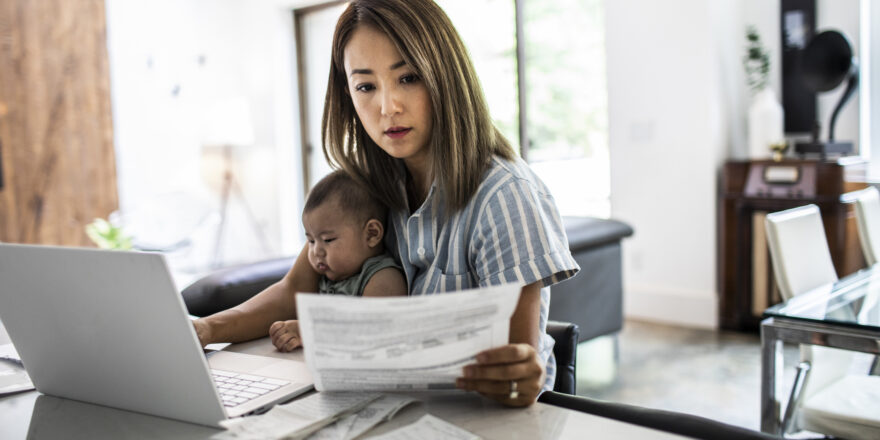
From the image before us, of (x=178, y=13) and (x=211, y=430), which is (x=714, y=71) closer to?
(x=211, y=430)

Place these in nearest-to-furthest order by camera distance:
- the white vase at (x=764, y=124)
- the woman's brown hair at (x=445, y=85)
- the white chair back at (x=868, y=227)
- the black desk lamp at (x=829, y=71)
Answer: the woman's brown hair at (x=445, y=85) → the white chair back at (x=868, y=227) → the black desk lamp at (x=829, y=71) → the white vase at (x=764, y=124)

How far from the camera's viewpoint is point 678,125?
3873 millimetres

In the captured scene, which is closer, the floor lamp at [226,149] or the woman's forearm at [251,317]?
the woman's forearm at [251,317]

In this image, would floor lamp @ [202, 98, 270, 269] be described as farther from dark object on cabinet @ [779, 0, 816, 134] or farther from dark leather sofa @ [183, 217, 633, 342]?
dark object on cabinet @ [779, 0, 816, 134]

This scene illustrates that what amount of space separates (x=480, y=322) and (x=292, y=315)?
0.67 m

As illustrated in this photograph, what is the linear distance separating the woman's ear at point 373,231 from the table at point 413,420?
1.48ft

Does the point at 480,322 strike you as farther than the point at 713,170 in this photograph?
No

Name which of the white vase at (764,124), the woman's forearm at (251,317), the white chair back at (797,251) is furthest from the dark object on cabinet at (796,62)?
the woman's forearm at (251,317)

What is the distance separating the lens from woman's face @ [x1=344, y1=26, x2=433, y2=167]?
1.14 meters

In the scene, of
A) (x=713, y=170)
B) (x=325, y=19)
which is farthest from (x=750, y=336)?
(x=325, y=19)

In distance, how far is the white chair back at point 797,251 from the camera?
1856 millimetres

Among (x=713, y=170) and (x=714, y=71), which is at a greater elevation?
(x=714, y=71)

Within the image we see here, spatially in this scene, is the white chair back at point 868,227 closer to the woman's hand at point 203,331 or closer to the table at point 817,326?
the table at point 817,326

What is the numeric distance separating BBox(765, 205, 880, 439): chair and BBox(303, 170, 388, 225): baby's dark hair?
111 cm
